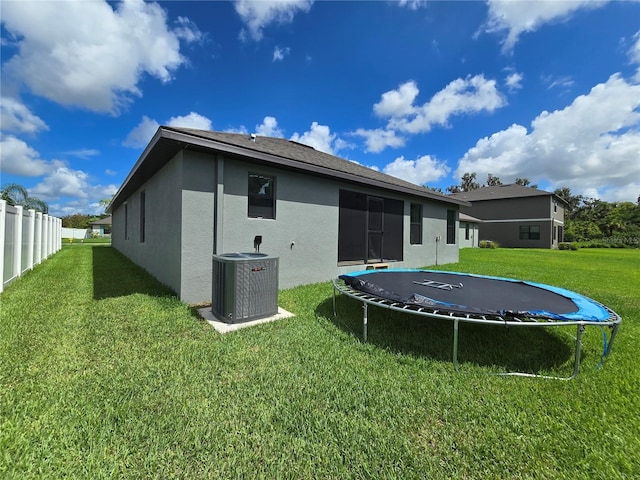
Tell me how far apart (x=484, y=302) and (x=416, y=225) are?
6.66m

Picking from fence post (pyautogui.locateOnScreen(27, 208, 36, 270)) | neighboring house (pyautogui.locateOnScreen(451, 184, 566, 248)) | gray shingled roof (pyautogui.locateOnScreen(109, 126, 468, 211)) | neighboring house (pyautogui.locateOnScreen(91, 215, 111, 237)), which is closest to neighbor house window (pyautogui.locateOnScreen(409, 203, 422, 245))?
gray shingled roof (pyautogui.locateOnScreen(109, 126, 468, 211))

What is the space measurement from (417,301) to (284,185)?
396 cm

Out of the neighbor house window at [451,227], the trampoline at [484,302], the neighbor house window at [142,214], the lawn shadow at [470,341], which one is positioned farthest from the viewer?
the neighbor house window at [451,227]

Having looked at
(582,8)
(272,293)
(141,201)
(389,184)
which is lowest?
(272,293)

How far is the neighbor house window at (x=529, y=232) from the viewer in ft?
82.0

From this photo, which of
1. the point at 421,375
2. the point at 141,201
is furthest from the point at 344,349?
the point at 141,201

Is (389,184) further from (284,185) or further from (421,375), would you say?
(421,375)

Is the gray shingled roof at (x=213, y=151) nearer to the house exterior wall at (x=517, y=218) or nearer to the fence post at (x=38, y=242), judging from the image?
the fence post at (x=38, y=242)

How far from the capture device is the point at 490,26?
7254 millimetres

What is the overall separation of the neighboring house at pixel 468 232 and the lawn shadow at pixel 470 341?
21.5 m

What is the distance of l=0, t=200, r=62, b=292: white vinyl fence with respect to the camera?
5312mm

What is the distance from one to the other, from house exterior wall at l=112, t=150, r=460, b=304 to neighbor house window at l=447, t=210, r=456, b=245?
4599mm

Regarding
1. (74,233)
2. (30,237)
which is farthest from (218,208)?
(74,233)

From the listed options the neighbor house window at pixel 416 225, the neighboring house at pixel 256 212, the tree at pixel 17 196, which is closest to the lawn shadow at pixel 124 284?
the neighboring house at pixel 256 212
